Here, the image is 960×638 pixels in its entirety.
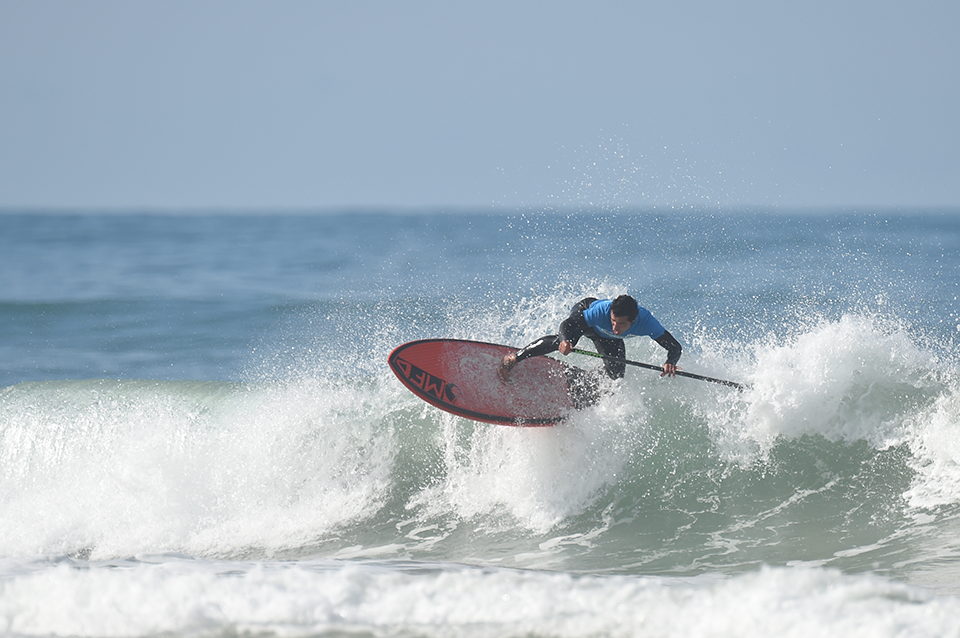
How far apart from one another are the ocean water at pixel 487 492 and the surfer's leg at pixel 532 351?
0.53 meters

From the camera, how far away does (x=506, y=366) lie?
6.55m

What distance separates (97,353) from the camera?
12273 mm

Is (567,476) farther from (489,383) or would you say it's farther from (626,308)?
(626,308)

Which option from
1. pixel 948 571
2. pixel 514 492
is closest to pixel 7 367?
pixel 514 492

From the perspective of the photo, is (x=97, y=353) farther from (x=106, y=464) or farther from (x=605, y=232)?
(x=605, y=232)

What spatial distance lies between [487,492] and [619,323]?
6.22ft

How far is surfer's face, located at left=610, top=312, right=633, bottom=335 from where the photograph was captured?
5711mm

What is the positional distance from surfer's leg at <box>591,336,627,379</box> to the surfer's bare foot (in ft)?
2.20

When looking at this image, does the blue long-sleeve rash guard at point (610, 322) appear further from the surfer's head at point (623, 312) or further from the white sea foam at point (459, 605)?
the white sea foam at point (459, 605)

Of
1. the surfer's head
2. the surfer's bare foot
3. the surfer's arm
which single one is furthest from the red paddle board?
the surfer's head

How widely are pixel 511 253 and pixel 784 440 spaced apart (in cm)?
1713

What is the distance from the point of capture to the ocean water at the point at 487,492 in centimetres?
400

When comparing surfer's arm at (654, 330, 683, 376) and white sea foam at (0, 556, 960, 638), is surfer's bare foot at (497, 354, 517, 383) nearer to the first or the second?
surfer's arm at (654, 330, 683, 376)

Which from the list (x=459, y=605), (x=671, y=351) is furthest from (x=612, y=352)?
(x=459, y=605)
